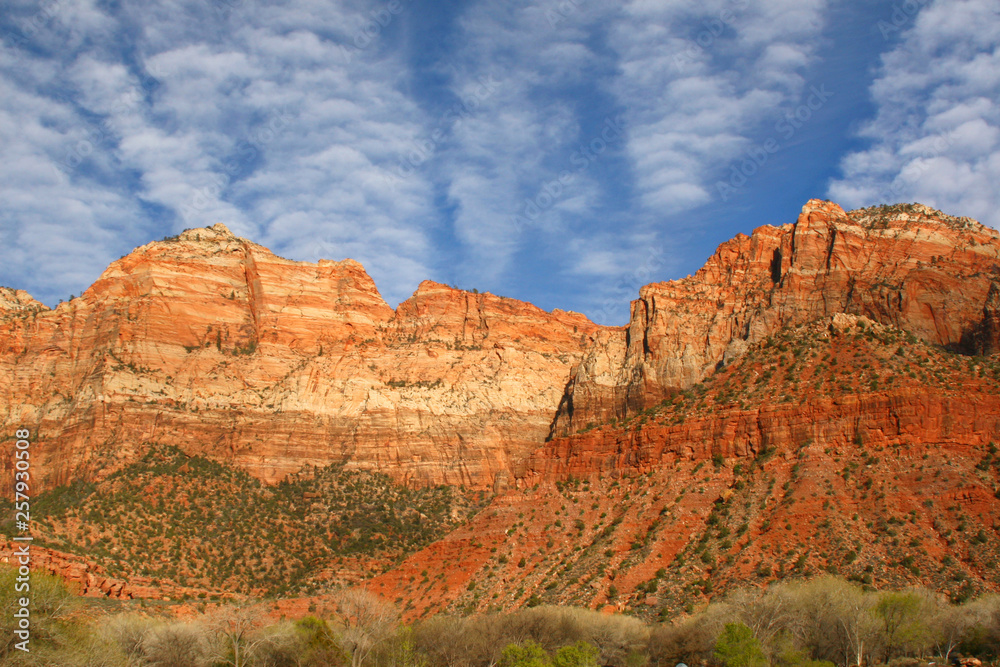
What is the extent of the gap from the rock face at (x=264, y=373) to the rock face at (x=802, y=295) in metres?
10.8

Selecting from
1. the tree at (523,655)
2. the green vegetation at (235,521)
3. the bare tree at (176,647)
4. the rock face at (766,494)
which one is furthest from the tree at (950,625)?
the green vegetation at (235,521)

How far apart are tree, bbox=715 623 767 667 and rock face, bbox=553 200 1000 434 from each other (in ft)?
125

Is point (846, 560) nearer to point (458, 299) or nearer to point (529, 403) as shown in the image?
point (529, 403)

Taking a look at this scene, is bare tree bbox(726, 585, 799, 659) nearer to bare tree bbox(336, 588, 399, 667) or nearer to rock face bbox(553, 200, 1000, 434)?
bare tree bbox(336, 588, 399, 667)

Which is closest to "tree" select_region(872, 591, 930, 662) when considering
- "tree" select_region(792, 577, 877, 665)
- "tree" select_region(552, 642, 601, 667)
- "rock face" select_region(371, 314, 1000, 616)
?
"tree" select_region(792, 577, 877, 665)

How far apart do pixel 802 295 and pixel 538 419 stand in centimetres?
3369

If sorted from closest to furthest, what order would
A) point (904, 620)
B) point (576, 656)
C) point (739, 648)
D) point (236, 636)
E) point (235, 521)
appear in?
point (739, 648) < point (236, 636) < point (576, 656) < point (904, 620) < point (235, 521)

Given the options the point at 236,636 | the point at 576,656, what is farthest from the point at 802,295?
the point at 236,636

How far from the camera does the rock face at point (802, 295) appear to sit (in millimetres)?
77812

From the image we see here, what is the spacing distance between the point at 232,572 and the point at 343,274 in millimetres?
48586

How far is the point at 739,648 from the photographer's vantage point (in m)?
45.2

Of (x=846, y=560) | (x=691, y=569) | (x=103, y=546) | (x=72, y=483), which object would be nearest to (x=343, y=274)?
(x=72, y=483)

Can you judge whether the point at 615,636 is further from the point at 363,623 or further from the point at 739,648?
the point at 363,623

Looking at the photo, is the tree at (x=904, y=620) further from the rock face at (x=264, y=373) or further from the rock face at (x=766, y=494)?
the rock face at (x=264, y=373)
